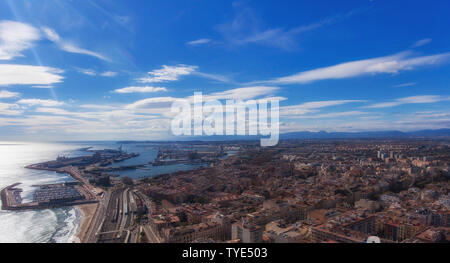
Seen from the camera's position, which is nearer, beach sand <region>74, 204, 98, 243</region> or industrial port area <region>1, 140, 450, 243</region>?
industrial port area <region>1, 140, 450, 243</region>

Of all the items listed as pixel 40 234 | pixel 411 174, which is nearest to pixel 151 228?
pixel 40 234

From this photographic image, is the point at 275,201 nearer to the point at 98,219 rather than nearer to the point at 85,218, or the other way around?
the point at 98,219

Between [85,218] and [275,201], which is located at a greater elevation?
[275,201]

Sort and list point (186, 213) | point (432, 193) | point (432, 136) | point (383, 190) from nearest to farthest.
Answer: point (186, 213)
point (432, 193)
point (383, 190)
point (432, 136)

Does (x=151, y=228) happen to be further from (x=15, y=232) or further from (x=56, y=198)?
(x=56, y=198)

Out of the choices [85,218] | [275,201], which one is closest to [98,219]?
[85,218]

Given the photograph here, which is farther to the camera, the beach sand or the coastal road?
the beach sand

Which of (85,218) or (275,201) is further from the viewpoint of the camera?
(275,201)
